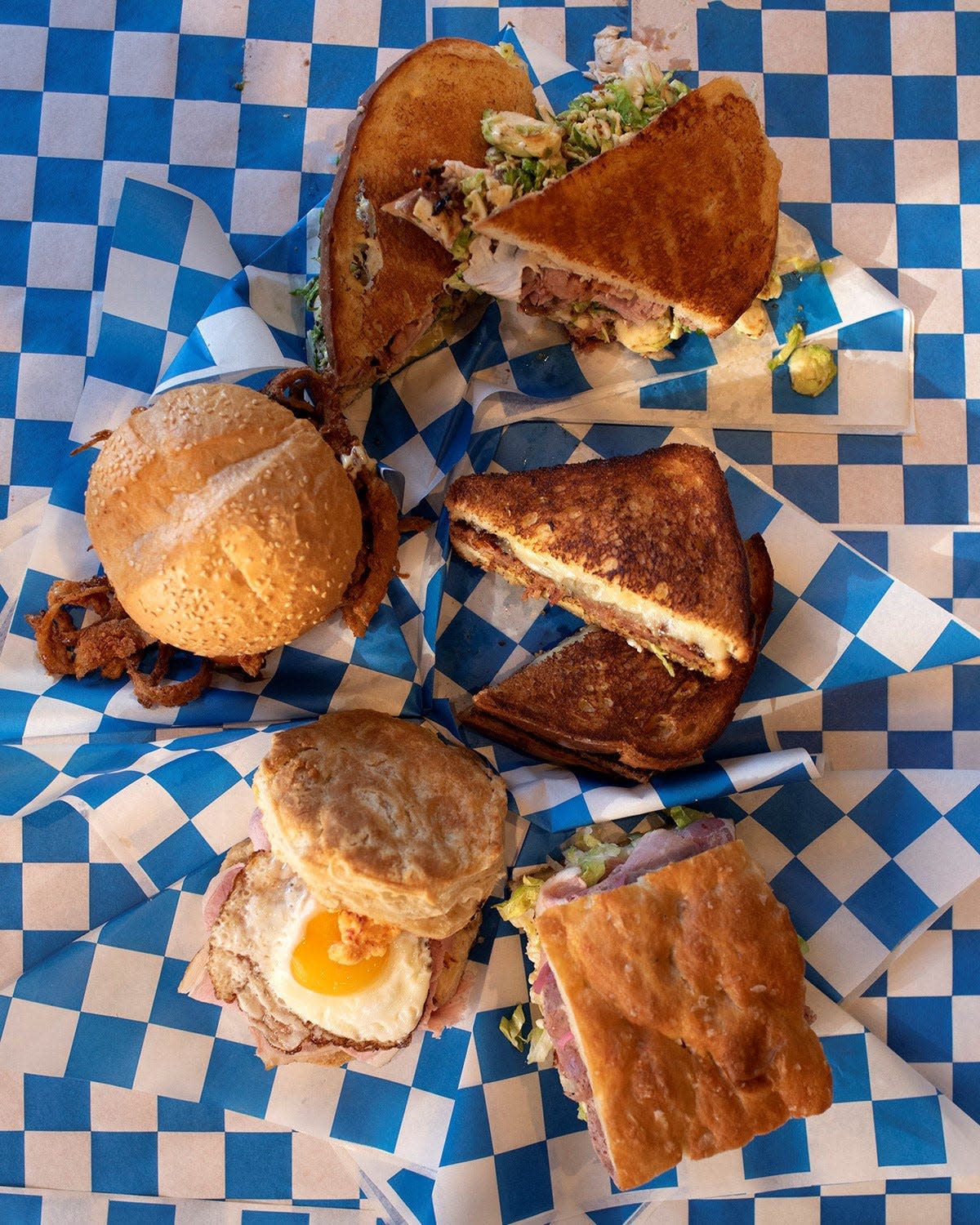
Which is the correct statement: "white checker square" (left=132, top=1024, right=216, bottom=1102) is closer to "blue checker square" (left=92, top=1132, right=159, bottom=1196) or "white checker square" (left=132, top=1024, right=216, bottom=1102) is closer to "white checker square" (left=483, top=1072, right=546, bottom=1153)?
"blue checker square" (left=92, top=1132, right=159, bottom=1196)

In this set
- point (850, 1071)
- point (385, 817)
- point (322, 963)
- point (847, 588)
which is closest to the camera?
point (385, 817)

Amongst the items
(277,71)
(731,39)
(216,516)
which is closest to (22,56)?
(277,71)

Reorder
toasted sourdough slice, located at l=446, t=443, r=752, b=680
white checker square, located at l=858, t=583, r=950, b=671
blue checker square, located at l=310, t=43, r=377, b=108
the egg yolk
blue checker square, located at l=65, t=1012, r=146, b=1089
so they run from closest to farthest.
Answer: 1. the egg yolk
2. toasted sourdough slice, located at l=446, t=443, r=752, b=680
3. white checker square, located at l=858, t=583, r=950, b=671
4. blue checker square, located at l=65, t=1012, r=146, b=1089
5. blue checker square, located at l=310, t=43, r=377, b=108

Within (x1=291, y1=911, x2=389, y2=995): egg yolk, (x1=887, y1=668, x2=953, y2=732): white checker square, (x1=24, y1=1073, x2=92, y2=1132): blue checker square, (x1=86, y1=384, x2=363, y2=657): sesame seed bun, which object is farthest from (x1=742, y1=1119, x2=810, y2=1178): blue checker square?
(x1=86, y1=384, x2=363, y2=657): sesame seed bun

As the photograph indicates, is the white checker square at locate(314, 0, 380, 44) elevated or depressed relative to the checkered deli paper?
elevated

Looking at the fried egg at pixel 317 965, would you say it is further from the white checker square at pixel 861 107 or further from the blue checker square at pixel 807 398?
the white checker square at pixel 861 107

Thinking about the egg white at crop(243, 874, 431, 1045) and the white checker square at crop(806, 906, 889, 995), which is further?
the white checker square at crop(806, 906, 889, 995)

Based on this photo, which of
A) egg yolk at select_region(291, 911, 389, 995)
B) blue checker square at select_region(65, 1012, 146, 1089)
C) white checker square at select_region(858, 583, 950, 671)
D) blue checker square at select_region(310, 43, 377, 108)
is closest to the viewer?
egg yolk at select_region(291, 911, 389, 995)

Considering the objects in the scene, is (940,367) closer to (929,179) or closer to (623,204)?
(929,179)
